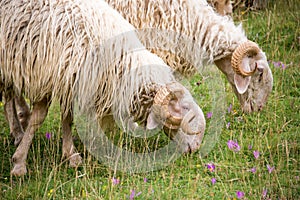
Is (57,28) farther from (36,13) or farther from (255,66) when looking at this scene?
(255,66)

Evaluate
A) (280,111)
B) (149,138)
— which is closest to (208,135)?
(149,138)

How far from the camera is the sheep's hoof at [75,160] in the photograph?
5461 mm

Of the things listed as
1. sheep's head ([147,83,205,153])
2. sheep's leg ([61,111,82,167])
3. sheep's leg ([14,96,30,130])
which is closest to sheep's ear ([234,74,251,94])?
sheep's head ([147,83,205,153])

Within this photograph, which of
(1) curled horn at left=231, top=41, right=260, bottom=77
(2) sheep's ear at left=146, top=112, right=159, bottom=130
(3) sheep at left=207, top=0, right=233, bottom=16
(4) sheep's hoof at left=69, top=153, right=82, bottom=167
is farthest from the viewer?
(3) sheep at left=207, top=0, right=233, bottom=16

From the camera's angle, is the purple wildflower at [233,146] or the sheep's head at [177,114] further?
the purple wildflower at [233,146]

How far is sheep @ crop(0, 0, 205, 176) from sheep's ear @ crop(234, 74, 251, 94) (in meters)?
1.20

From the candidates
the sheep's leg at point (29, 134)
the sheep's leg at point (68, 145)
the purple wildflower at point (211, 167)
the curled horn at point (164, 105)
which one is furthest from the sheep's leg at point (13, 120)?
the purple wildflower at point (211, 167)

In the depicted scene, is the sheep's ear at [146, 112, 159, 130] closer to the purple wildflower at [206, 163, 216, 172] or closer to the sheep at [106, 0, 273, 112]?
the purple wildflower at [206, 163, 216, 172]

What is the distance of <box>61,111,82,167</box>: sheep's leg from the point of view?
216 inches

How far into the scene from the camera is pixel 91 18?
5.14 metres

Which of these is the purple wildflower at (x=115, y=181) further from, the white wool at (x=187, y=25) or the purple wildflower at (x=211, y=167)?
the white wool at (x=187, y=25)

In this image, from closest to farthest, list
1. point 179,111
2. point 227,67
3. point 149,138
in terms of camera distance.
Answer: point 179,111 → point 149,138 → point 227,67

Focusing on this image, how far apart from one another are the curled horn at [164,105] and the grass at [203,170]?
0.47 metres

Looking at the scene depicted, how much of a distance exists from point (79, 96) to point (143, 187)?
Result: 916 mm
